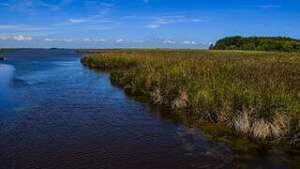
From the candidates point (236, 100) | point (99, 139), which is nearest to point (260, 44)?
point (236, 100)

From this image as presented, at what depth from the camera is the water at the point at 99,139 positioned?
972cm

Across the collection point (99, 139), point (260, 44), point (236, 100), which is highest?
point (260, 44)

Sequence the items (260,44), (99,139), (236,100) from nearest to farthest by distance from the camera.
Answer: (99,139)
(236,100)
(260,44)

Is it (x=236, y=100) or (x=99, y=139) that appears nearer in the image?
(x=99, y=139)

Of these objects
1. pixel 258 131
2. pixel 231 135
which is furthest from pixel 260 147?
pixel 231 135

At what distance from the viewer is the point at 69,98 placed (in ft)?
65.2

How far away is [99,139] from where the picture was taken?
39.0ft

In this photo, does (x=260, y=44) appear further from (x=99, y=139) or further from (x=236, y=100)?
(x=99, y=139)

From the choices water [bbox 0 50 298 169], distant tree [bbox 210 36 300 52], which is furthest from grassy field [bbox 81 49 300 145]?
distant tree [bbox 210 36 300 52]

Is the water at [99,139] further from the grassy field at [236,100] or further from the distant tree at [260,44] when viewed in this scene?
the distant tree at [260,44]

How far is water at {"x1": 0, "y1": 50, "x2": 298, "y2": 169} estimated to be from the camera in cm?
972

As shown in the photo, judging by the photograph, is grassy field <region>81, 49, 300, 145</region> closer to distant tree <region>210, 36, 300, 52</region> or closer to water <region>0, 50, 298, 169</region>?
water <region>0, 50, 298, 169</region>

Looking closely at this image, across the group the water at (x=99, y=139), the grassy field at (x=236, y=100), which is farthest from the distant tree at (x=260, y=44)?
the water at (x=99, y=139)

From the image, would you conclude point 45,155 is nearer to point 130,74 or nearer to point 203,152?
point 203,152
